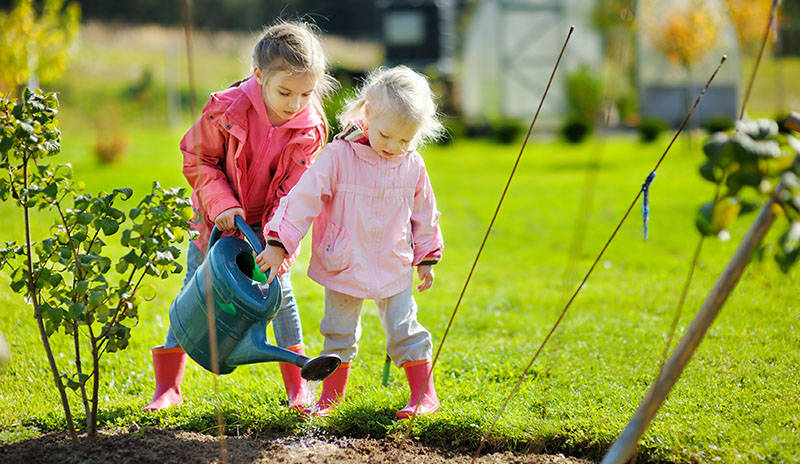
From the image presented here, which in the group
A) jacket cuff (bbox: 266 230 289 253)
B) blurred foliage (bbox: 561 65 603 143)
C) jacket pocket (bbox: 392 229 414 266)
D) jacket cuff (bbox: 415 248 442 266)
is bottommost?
blurred foliage (bbox: 561 65 603 143)

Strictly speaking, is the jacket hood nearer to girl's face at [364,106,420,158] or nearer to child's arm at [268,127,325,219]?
child's arm at [268,127,325,219]

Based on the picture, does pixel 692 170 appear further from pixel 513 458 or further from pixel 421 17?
pixel 421 17

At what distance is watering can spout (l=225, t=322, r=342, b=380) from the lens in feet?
7.52

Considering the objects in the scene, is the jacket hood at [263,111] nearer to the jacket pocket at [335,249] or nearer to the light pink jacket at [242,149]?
the light pink jacket at [242,149]

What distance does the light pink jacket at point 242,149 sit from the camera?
2.83 metres

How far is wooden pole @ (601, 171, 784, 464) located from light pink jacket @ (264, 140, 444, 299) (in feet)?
3.77

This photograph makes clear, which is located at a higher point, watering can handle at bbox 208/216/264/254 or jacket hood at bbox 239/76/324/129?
jacket hood at bbox 239/76/324/129

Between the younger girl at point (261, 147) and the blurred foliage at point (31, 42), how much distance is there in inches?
296

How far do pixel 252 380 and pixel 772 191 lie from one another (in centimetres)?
225

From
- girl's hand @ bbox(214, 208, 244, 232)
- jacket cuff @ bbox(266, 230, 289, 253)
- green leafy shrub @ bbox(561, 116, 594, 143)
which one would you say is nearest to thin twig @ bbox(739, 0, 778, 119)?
jacket cuff @ bbox(266, 230, 289, 253)

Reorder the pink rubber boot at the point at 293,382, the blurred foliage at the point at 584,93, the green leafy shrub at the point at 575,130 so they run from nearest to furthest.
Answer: the pink rubber boot at the point at 293,382
the green leafy shrub at the point at 575,130
the blurred foliage at the point at 584,93

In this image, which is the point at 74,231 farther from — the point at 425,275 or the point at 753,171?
the point at 753,171

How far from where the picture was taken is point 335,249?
2768 mm

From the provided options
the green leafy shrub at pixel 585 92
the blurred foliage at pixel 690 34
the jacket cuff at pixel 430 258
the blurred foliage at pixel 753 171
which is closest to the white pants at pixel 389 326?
the jacket cuff at pixel 430 258
